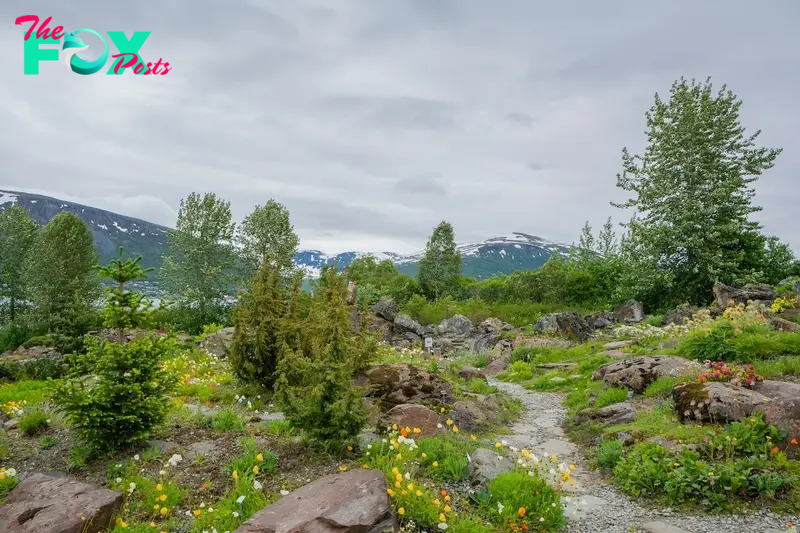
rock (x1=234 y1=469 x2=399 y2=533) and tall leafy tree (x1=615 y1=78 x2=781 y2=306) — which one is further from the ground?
tall leafy tree (x1=615 y1=78 x2=781 y2=306)

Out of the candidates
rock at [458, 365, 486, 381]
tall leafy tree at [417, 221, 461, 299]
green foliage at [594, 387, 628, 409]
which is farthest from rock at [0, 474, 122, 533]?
tall leafy tree at [417, 221, 461, 299]

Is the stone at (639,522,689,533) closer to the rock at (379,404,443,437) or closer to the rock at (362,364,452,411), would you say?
the rock at (379,404,443,437)

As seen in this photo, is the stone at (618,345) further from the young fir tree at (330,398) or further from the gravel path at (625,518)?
the young fir tree at (330,398)

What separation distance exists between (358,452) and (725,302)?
20686mm

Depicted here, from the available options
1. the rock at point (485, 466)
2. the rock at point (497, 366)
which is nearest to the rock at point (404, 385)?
the rock at point (485, 466)

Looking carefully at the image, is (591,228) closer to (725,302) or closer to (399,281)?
(399,281)

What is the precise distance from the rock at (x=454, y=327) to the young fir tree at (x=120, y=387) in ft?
75.6

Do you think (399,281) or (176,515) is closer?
(176,515)

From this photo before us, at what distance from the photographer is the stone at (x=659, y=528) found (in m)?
5.16

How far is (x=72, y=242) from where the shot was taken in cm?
3334

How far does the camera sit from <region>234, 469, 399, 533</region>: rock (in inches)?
165

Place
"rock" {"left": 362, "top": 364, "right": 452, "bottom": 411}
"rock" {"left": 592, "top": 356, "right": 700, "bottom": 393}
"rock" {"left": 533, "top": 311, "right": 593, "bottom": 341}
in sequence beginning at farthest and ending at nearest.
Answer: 1. "rock" {"left": 533, "top": 311, "right": 593, "bottom": 341}
2. "rock" {"left": 592, "top": 356, "right": 700, "bottom": 393}
3. "rock" {"left": 362, "top": 364, "right": 452, "bottom": 411}

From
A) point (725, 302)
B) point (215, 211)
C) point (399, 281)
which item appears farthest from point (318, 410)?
point (399, 281)

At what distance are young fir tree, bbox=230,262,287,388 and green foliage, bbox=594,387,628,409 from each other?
7.32 metres
